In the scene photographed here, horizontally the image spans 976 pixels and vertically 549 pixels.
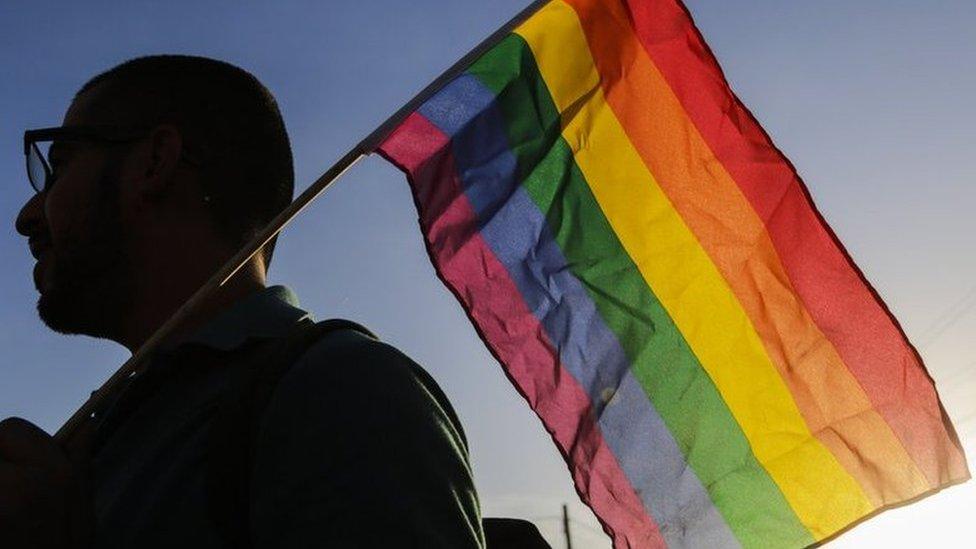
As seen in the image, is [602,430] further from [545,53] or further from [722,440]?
[545,53]

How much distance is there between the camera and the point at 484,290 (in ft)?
10.1

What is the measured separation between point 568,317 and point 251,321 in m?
1.08

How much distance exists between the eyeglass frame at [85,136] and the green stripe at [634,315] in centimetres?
94

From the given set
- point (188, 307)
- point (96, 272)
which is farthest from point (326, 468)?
point (96, 272)

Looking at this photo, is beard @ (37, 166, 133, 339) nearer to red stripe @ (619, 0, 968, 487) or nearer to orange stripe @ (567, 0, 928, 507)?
orange stripe @ (567, 0, 928, 507)

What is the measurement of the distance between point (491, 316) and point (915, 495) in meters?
1.14

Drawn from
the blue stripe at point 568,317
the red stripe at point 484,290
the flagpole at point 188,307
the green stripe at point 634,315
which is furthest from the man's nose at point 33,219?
the green stripe at point 634,315

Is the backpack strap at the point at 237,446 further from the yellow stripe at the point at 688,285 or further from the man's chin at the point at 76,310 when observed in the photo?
the yellow stripe at the point at 688,285

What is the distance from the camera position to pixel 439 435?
1.57m

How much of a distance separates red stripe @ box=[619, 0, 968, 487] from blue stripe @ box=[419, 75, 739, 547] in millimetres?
469

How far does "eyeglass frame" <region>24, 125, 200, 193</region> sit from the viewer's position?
2605mm

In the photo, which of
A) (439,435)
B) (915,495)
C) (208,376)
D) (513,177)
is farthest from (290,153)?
(915,495)

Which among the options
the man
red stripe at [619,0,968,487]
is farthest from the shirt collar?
red stripe at [619,0,968,487]

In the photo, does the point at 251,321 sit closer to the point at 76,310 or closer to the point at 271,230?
the point at 271,230
